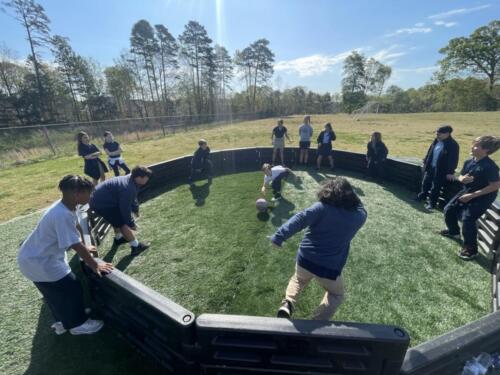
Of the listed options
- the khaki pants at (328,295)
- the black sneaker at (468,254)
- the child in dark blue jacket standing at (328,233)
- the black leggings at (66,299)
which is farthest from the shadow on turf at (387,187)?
the black leggings at (66,299)

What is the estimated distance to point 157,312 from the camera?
1.99 metres

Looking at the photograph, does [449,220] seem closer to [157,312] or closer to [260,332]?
[260,332]

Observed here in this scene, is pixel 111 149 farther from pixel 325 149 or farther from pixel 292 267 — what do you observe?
pixel 325 149

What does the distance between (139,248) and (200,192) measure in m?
2.98

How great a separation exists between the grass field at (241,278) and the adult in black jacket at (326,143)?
10.5 ft

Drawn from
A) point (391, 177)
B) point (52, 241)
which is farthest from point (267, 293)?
point (391, 177)

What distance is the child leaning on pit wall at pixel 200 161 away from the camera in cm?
789

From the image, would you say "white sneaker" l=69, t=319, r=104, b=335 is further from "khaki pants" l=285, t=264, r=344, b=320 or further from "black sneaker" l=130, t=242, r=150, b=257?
"khaki pants" l=285, t=264, r=344, b=320

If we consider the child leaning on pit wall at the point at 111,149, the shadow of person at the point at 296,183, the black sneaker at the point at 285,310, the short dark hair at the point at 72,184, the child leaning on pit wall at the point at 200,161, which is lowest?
the shadow of person at the point at 296,183

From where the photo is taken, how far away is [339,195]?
217cm

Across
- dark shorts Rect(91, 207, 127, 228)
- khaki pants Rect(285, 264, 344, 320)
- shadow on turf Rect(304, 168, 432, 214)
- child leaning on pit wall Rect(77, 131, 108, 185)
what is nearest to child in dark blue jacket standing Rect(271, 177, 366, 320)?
khaki pants Rect(285, 264, 344, 320)

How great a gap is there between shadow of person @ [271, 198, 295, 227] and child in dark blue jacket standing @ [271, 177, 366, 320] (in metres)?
2.71

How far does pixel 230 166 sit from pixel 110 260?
19.8 ft

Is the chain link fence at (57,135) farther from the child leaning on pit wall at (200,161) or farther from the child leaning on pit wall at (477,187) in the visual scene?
the child leaning on pit wall at (477,187)
